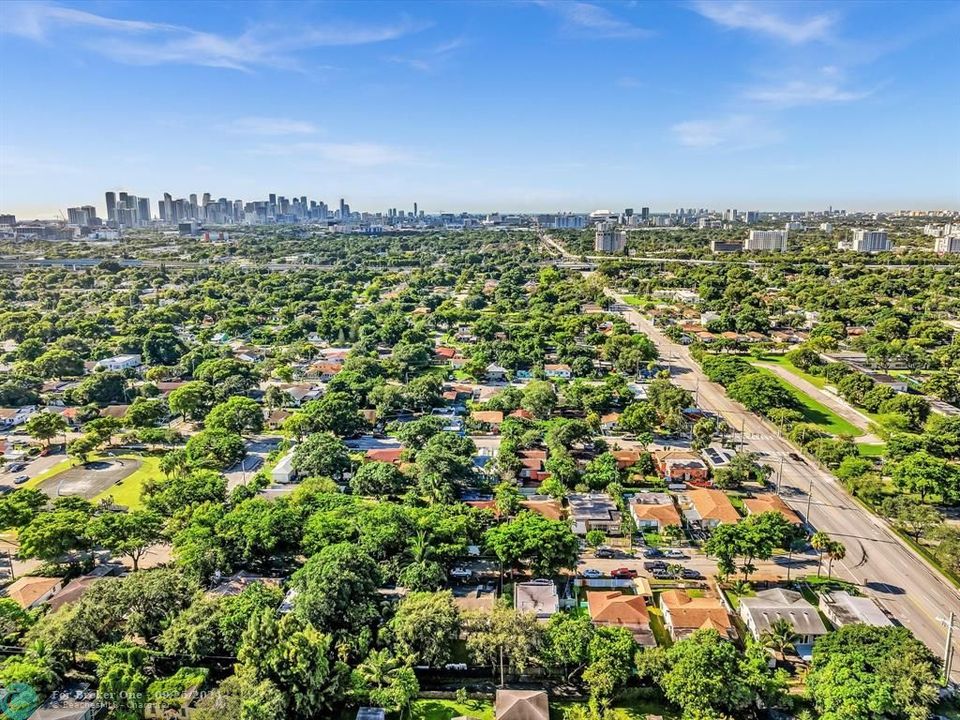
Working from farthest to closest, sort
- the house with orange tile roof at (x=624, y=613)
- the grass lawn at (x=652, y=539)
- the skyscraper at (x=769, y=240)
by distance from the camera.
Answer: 1. the skyscraper at (x=769, y=240)
2. the grass lawn at (x=652, y=539)
3. the house with orange tile roof at (x=624, y=613)

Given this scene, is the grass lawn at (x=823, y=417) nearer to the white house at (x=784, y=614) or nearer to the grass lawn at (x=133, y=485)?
the white house at (x=784, y=614)

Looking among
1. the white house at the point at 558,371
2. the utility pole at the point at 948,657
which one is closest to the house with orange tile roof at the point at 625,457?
the white house at the point at 558,371

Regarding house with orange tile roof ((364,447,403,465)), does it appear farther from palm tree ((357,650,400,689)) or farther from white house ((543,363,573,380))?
white house ((543,363,573,380))

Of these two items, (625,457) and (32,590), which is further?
(625,457)

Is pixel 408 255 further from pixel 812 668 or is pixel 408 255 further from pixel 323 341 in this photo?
pixel 812 668

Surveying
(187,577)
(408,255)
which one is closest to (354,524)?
(187,577)

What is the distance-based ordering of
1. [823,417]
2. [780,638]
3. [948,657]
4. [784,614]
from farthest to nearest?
[823,417] < [784,614] < [780,638] < [948,657]

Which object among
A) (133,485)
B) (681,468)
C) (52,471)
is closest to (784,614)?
A: (681,468)

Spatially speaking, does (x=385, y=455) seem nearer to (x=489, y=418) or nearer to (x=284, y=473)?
(x=284, y=473)
